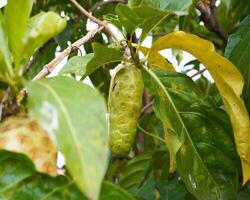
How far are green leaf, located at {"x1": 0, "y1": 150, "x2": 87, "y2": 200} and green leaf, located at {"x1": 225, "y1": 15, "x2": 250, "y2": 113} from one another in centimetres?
44

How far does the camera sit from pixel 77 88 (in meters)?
0.62

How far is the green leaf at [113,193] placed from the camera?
0.69 meters

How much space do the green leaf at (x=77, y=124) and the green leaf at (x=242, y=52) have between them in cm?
48

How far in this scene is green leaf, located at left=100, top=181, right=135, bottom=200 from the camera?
0.69m

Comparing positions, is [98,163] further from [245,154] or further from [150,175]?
[150,175]

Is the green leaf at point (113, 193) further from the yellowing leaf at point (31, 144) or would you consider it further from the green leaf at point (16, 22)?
the green leaf at point (16, 22)

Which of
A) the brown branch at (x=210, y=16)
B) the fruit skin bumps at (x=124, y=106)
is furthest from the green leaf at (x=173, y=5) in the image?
the brown branch at (x=210, y=16)

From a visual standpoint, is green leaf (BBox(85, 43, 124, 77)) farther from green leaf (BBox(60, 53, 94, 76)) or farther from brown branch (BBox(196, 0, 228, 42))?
brown branch (BBox(196, 0, 228, 42))

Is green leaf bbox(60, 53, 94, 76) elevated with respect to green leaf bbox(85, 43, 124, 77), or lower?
lower

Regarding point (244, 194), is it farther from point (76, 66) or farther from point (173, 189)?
point (76, 66)

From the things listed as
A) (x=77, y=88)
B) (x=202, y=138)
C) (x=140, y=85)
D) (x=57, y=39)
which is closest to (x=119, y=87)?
(x=140, y=85)

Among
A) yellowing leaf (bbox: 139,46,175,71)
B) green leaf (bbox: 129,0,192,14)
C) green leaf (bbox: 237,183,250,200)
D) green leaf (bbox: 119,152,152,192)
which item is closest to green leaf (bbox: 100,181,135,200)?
green leaf (bbox: 129,0,192,14)

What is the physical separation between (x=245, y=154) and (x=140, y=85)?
0.19m

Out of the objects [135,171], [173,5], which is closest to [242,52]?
[173,5]
